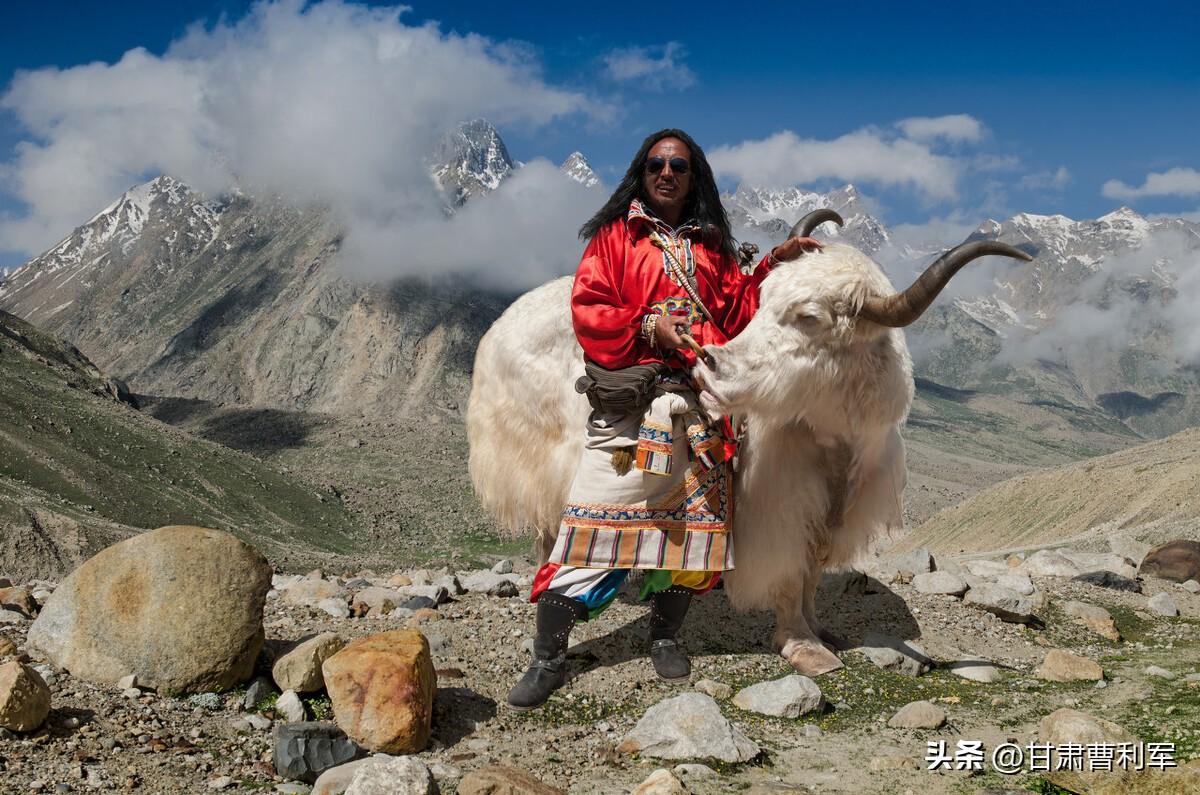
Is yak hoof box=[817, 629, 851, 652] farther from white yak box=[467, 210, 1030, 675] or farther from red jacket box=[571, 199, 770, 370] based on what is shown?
red jacket box=[571, 199, 770, 370]

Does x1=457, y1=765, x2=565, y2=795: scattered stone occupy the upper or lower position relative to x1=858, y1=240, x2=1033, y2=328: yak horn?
lower

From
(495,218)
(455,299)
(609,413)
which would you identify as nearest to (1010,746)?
(609,413)

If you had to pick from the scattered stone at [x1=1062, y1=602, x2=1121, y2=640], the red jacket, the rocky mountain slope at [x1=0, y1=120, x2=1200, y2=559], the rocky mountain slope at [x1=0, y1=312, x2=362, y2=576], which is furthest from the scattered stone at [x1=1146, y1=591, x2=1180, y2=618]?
the rocky mountain slope at [x1=0, y1=120, x2=1200, y2=559]

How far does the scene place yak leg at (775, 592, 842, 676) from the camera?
13.1 feet

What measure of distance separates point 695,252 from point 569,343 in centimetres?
100

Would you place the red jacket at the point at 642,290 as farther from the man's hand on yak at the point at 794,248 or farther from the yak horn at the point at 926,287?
the yak horn at the point at 926,287

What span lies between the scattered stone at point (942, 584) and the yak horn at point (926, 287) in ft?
8.86

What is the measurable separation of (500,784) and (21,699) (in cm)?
155

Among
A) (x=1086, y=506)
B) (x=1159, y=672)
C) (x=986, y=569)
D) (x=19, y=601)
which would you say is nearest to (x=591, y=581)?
(x=1159, y=672)

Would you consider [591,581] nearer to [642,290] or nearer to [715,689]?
[715,689]

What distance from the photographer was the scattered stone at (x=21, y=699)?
265 centimetres

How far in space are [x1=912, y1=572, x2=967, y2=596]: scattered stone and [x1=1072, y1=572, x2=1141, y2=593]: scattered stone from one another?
127cm

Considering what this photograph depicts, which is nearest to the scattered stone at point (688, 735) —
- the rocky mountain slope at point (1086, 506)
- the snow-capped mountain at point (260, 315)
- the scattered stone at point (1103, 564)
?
the scattered stone at point (1103, 564)

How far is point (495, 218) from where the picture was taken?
154000 millimetres
